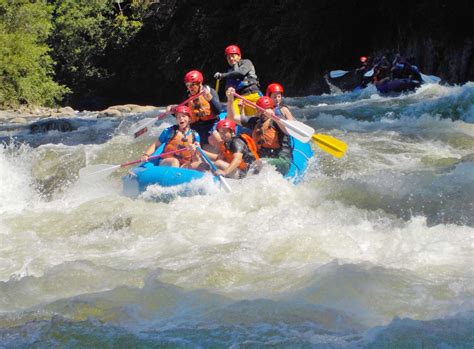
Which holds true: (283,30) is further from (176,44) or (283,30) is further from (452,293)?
(452,293)

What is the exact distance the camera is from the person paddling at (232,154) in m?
6.66

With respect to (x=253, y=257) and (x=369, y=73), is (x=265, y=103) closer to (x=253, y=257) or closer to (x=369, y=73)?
(x=253, y=257)

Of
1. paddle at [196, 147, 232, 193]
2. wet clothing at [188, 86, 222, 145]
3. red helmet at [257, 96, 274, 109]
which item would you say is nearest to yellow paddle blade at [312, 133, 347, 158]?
red helmet at [257, 96, 274, 109]

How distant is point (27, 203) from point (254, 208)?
249cm

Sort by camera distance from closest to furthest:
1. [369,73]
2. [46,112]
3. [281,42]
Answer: [369,73] < [281,42] < [46,112]

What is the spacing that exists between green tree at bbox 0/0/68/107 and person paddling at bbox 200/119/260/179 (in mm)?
15702

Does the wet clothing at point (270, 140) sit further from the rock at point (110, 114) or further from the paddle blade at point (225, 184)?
the rock at point (110, 114)

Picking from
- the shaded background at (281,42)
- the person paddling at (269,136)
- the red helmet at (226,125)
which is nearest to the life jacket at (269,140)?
the person paddling at (269,136)

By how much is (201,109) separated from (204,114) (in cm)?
6

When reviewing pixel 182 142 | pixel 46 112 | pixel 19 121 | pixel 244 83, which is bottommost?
pixel 46 112

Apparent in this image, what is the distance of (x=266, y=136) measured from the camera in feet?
23.2

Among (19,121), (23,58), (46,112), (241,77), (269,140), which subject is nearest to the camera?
(269,140)

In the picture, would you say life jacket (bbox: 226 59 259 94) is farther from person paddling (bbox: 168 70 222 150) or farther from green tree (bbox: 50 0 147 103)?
green tree (bbox: 50 0 147 103)

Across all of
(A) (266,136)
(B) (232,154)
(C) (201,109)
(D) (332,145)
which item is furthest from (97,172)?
(D) (332,145)
